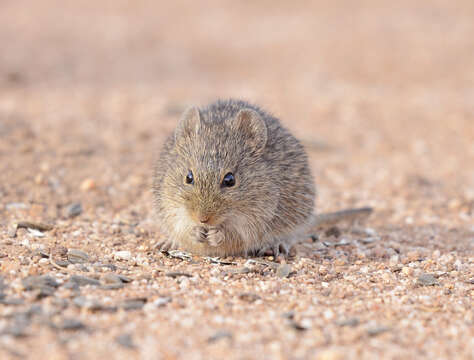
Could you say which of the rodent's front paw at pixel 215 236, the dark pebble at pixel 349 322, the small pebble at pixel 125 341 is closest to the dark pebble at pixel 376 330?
the dark pebble at pixel 349 322

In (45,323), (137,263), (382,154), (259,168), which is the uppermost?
(382,154)

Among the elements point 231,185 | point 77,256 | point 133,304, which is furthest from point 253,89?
point 133,304

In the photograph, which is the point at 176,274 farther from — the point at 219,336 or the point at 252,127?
the point at 252,127

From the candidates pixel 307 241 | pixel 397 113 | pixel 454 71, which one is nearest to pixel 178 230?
pixel 307 241

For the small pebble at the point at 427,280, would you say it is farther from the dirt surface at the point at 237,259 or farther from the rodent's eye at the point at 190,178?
the rodent's eye at the point at 190,178

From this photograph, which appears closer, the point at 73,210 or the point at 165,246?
the point at 165,246

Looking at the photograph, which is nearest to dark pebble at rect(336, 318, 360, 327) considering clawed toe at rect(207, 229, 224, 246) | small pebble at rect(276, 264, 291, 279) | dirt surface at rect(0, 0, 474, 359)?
dirt surface at rect(0, 0, 474, 359)

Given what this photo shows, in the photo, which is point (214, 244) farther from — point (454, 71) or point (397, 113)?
point (454, 71)
